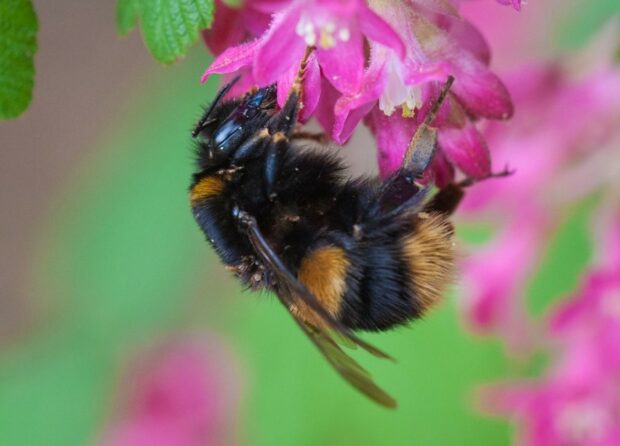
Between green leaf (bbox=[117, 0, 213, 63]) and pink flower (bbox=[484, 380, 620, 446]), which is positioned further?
pink flower (bbox=[484, 380, 620, 446])

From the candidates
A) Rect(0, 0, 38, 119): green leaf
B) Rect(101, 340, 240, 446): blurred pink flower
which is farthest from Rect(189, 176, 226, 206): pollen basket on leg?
Answer: Rect(101, 340, 240, 446): blurred pink flower

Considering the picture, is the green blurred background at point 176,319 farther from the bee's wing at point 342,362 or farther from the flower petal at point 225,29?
the flower petal at point 225,29

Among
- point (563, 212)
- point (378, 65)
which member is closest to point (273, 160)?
point (378, 65)

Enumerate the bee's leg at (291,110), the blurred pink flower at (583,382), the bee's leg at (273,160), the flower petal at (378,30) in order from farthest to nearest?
the blurred pink flower at (583,382) < the bee's leg at (273,160) < the bee's leg at (291,110) < the flower petal at (378,30)

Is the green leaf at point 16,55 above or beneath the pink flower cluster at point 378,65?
above

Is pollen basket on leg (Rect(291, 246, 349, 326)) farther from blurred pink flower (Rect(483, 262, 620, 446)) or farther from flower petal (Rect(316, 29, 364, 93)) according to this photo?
blurred pink flower (Rect(483, 262, 620, 446))

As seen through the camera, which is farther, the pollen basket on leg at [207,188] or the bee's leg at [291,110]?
the pollen basket on leg at [207,188]

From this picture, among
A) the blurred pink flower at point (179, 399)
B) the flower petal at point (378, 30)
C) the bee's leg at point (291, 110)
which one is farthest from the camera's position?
the blurred pink flower at point (179, 399)

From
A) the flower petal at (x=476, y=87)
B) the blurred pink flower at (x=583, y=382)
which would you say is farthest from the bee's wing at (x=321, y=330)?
the blurred pink flower at (x=583, y=382)
